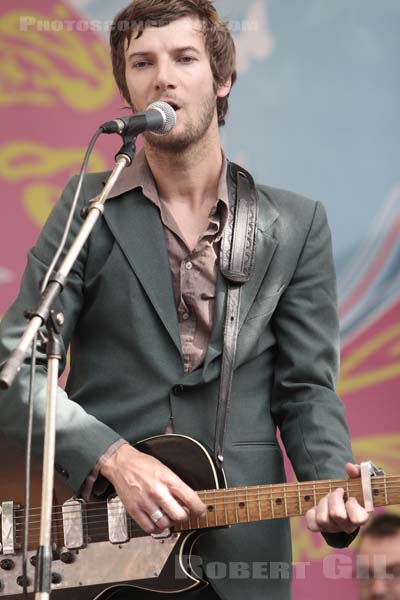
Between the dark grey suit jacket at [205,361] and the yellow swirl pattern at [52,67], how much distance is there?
4.60 ft

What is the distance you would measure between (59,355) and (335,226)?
213cm

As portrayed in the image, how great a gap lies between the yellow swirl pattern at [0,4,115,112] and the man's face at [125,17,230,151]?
1.27m

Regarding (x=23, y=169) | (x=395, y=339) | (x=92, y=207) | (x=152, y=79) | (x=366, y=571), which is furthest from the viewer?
(x=23, y=169)

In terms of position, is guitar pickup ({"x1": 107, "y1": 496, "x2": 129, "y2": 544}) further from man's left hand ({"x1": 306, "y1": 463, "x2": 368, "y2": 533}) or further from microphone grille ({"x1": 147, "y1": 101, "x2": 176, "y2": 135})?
microphone grille ({"x1": 147, "y1": 101, "x2": 176, "y2": 135})

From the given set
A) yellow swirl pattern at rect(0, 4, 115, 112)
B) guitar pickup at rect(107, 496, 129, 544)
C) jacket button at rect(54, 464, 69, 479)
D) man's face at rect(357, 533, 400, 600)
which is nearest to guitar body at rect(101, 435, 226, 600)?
guitar pickup at rect(107, 496, 129, 544)

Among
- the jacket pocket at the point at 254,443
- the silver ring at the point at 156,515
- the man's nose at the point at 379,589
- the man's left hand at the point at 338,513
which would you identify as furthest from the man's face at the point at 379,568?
the silver ring at the point at 156,515

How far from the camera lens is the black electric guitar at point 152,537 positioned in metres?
2.74

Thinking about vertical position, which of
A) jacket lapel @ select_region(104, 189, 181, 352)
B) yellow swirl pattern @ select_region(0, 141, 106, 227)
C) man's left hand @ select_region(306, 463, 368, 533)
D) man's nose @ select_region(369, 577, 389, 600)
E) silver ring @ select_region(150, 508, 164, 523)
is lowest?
man's nose @ select_region(369, 577, 389, 600)

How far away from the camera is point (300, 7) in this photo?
14.2 feet

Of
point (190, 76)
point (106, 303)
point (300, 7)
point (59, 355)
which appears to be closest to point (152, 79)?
point (190, 76)

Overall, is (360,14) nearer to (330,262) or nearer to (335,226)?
(335,226)

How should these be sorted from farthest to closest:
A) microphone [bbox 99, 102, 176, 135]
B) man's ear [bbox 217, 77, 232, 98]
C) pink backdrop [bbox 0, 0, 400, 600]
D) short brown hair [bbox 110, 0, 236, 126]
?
pink backdrop [bbox 0, 0, 400, 600]
man's ear [bbox 217, 77, 232, 98]
short brown hair [bbox 110, 0, 236, 126]
microphone [bbox 99, 102, 176, 135]

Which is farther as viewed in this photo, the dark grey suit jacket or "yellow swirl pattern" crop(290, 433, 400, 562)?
"yellow swirl pattern" crop(290, 433, 400, 562)

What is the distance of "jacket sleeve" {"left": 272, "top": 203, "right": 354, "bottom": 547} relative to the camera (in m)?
2.95
